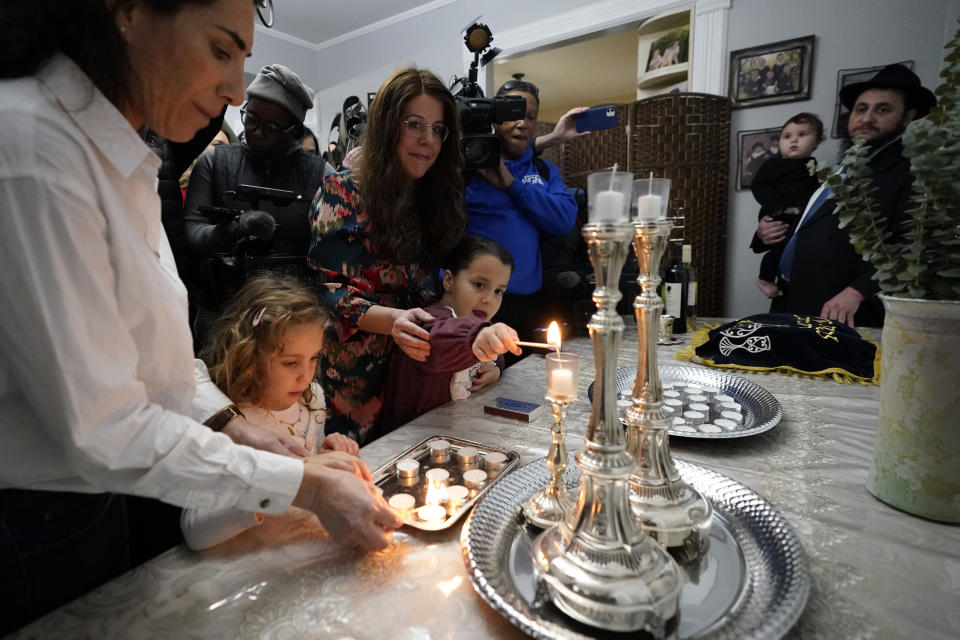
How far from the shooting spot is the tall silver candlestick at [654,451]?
1.97 ft

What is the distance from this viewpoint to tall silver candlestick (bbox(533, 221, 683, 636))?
1.53 ft

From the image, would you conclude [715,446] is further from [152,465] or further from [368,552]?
[152,465]

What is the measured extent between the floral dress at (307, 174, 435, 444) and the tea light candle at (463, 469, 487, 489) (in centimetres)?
57

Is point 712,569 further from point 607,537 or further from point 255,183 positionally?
point 255,183

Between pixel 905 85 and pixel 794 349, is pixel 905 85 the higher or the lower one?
the higher one

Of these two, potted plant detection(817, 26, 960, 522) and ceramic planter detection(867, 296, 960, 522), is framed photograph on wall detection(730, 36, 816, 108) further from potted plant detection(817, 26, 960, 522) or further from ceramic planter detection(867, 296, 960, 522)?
ceramic planter detection(867, 296, 960, 522)

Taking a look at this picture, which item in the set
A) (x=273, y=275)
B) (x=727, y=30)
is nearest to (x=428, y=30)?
(x=727, y=30)

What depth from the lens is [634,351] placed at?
5.34 feet

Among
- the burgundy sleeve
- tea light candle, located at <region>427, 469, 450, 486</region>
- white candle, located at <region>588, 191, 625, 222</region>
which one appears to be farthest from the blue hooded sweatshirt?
white candle, located at <region>588, 191, 625, 222</region>

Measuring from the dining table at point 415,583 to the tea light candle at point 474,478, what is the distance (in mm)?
87

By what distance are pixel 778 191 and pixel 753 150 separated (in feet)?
1.78

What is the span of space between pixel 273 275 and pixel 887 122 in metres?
2.61

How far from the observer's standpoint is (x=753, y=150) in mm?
3191

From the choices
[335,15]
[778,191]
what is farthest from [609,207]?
[335,15]
